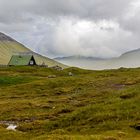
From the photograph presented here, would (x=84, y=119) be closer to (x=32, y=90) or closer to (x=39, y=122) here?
(x=39, y=122)

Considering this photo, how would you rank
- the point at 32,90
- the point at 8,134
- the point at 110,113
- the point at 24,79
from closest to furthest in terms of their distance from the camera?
the point at 8,134 → the point at 110,113 → the point at 32,90 → the point at 24,79

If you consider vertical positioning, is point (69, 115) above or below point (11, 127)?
above

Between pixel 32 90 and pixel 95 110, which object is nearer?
pixel 95 110

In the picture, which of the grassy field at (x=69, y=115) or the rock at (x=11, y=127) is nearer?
the grassy field at (x=69, y=115)

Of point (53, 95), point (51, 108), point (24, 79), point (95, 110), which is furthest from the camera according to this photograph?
point (24, 79)

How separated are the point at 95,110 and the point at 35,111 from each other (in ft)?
89.5

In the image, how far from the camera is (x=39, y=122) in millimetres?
73438

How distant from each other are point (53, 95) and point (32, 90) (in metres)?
14.6

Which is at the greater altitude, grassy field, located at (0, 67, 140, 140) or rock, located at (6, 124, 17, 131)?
grassy field, located at (0, 67, 140, 140)

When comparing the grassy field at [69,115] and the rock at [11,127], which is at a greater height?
the grassy field at [69,115]

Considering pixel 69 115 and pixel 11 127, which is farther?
pixel 11 127

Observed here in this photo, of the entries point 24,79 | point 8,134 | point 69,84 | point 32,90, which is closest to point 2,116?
point 8,134

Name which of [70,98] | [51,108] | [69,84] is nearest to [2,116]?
[51,108]

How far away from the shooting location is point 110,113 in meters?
65.8
